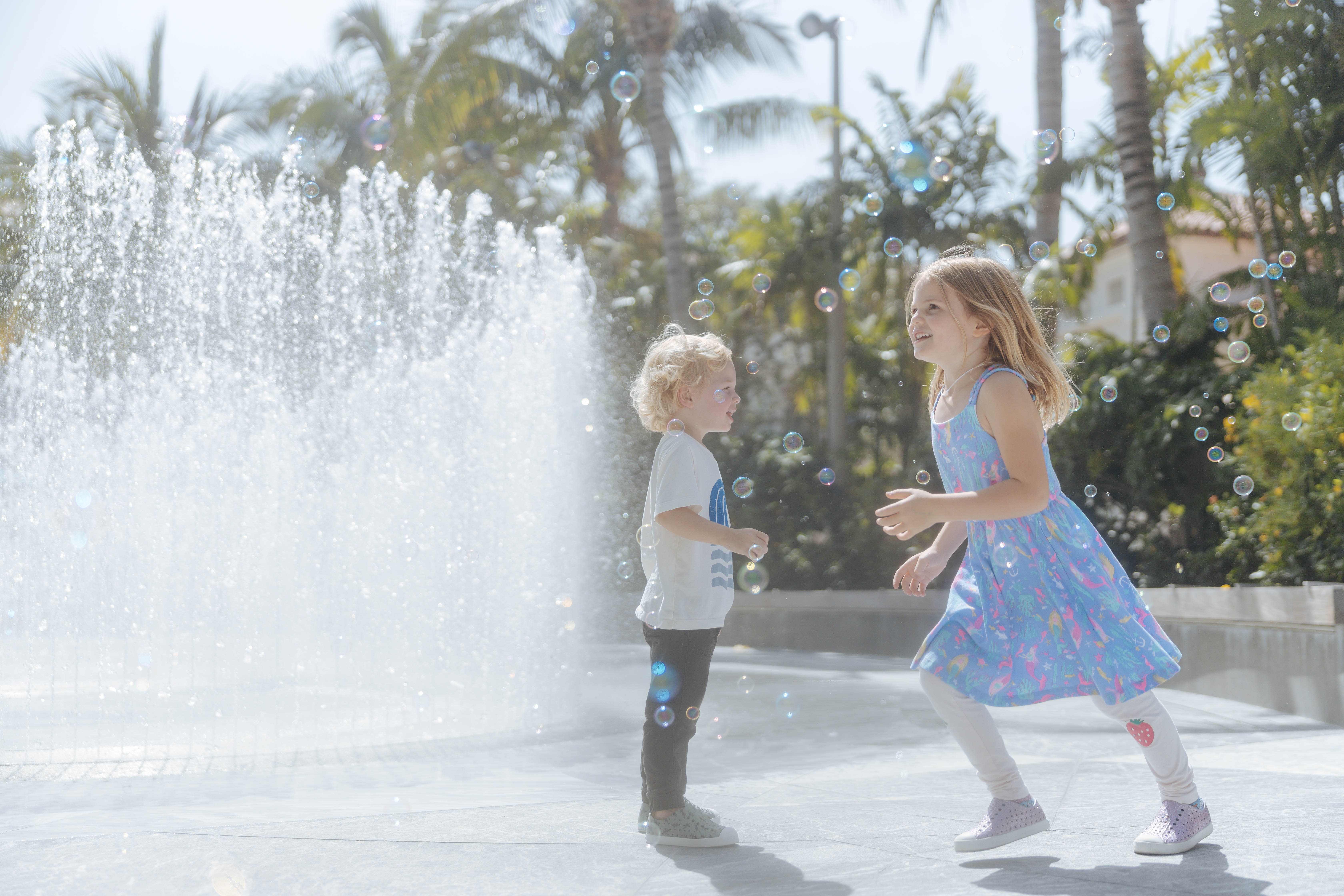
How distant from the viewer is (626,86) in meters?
15.2

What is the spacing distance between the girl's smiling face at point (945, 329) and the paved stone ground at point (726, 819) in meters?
1.21

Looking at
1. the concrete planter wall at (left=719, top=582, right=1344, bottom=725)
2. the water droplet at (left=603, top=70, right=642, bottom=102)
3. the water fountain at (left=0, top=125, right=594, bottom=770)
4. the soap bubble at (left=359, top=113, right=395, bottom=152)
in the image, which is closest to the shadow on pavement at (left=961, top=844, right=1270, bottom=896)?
the concrete planter wall at (left=719, top=582, right=1344, bottom=725)

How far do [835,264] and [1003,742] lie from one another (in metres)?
11.0

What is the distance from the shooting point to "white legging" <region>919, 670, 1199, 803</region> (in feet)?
8.64

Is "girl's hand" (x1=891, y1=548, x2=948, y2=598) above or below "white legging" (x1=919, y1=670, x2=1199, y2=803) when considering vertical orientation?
above

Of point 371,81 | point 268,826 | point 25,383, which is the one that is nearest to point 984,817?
point 268,826

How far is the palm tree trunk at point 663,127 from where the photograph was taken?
1305 cm

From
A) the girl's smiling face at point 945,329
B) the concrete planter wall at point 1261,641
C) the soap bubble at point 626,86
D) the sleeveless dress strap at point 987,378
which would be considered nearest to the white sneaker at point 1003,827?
the sleeveless dress strap at point 987,378

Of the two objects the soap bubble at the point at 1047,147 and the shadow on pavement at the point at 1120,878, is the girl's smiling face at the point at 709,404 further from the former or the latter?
the soap bubble at the point at 1047,147

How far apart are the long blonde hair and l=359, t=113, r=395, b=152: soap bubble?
52.3ft

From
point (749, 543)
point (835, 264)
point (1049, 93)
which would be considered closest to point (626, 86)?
point (835, 264)

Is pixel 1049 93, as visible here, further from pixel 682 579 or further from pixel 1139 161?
pixel 682 579

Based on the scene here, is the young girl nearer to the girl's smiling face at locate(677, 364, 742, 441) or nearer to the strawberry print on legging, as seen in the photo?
the strawberry print on legging

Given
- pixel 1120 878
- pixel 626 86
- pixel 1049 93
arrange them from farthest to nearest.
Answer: pixel 626 86, pixel 1049 93, pixel 1120 878
